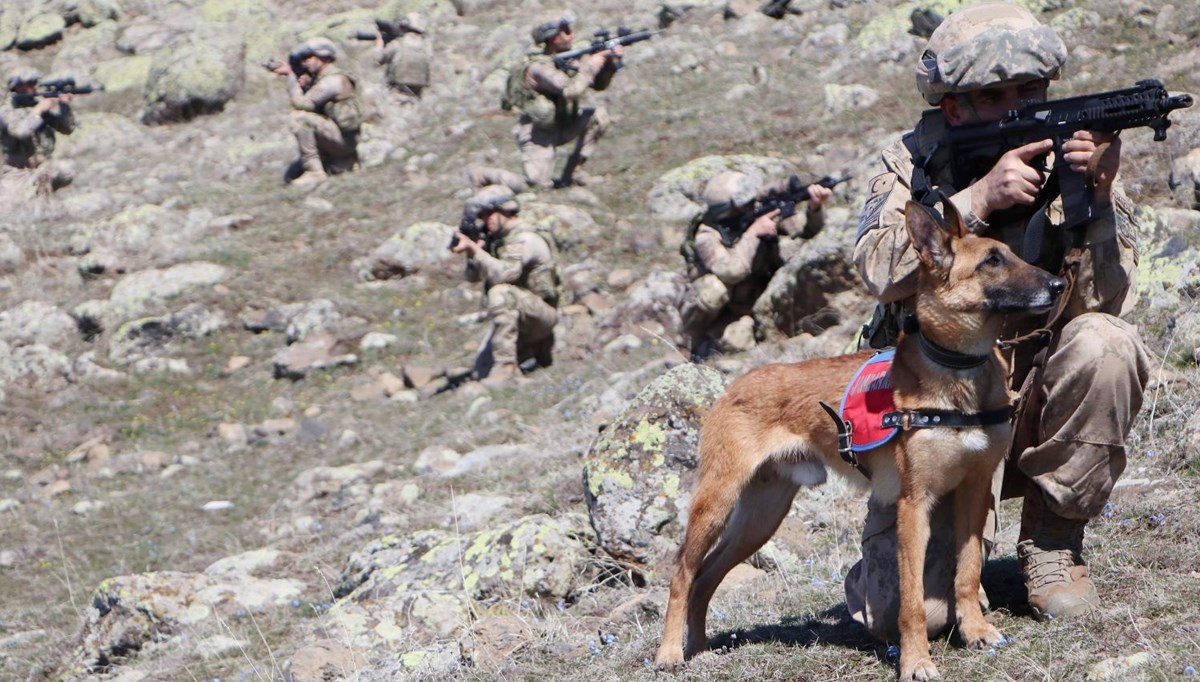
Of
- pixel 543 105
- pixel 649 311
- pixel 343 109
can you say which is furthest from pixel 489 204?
pixel 343 109

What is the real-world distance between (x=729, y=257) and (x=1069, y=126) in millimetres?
8028

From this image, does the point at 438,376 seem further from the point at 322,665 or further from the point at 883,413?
the point at 883,413

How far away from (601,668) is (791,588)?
4.29 feet

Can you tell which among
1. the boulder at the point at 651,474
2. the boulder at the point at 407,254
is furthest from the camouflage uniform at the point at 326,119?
the boulder at the point at 651,474

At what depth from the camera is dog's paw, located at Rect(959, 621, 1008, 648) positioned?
389 cm

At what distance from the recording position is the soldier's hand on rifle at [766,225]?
11.9m

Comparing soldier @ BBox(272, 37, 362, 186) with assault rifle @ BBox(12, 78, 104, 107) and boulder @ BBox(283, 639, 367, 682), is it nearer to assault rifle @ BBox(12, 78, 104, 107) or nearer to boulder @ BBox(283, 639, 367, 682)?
assault rifle @ BBox(12, 78, 104, 107)

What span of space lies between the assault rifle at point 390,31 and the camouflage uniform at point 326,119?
4790 millimetres

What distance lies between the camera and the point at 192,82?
25.2 meters

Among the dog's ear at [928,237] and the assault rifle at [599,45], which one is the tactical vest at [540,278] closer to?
the assault rifle at [599,45]

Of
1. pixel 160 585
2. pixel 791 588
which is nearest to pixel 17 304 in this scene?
pixel 160 585

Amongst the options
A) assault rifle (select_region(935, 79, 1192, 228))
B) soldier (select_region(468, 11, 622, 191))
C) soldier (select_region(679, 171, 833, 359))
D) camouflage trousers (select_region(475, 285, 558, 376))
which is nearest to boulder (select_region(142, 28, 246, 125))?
soldier (select_region(468, 11, 622, 191))

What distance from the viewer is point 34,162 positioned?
2325cm

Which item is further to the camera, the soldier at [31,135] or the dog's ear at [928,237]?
the soldier at [31,135]
